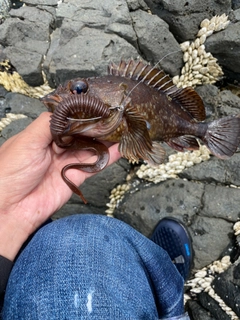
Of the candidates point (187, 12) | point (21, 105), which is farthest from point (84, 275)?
point (187, 12)

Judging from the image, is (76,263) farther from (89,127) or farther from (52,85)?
(52,85)

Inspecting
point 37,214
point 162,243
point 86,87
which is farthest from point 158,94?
point 162,243

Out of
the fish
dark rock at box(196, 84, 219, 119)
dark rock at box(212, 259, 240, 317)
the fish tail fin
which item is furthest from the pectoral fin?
dark rock at box(212, 259, 240, 317)

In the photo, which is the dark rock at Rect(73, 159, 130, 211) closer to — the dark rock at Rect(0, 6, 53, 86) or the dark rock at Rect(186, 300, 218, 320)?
the dark rock at Rect(0, 6, 53, 86)

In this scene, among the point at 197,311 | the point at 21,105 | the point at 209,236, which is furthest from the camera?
the point at 21,105

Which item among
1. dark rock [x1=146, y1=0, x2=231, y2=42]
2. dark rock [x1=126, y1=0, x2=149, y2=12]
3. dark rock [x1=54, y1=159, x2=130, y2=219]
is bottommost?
dark rock [x1=54, y1=159, x2=130, y2=219]

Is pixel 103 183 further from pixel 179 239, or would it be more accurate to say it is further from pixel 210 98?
pixel 210 98

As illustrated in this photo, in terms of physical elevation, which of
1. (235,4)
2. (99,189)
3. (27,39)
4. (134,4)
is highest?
(235,4)
